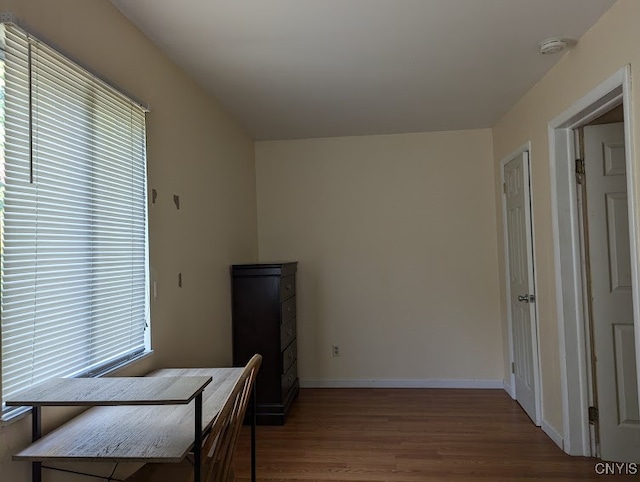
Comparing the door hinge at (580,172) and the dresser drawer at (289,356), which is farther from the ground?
the door hinge at (580,172)

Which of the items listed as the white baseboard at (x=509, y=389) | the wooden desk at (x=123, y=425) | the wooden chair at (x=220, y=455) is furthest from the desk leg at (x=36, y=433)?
the white baseboard at (x=509, y=389)

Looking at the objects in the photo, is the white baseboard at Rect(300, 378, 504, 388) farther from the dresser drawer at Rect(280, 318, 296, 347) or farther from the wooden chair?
the wooden chair

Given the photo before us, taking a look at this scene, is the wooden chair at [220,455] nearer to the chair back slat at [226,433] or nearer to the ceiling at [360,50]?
the chair back slat at [226,433]

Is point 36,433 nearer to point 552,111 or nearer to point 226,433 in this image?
point 226,433

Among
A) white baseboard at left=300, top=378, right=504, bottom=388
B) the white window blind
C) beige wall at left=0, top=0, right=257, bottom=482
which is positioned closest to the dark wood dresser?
beige wall at left=0, top=0, right=257, bottom=482

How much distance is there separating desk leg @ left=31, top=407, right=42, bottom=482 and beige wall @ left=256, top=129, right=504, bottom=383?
301 centimetres

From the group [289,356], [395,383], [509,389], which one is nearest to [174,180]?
[289,356]

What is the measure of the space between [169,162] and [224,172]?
980mm

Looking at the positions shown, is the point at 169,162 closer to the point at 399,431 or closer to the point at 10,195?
the point at 10,195

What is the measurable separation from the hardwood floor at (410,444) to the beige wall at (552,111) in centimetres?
32

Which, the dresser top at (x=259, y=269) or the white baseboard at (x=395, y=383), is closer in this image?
the dresser top at (x=259, y=269)

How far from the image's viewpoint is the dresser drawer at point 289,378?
349 centimetres

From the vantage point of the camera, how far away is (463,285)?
4188mm

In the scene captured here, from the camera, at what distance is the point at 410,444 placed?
294 cm
